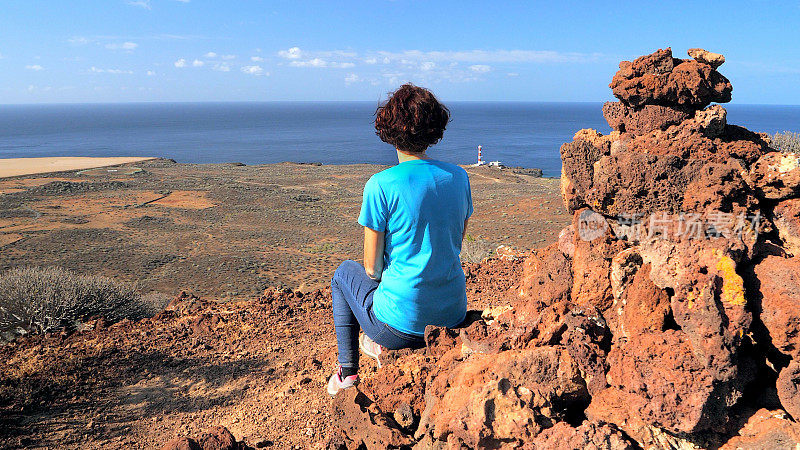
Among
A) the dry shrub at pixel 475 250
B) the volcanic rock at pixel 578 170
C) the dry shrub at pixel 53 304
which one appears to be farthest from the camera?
the dry shrub at pixel 475 250

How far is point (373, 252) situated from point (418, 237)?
258mm

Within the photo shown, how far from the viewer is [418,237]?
268 centimetres

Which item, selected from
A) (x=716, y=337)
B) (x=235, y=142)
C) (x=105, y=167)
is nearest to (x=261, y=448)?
(x=716, y=337)

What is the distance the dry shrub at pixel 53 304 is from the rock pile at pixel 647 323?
5.01m

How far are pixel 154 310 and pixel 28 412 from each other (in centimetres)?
357

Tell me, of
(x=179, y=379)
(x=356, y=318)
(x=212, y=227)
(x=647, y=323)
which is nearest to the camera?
(x=647, y=323)

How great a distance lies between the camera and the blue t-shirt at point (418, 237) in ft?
8.54

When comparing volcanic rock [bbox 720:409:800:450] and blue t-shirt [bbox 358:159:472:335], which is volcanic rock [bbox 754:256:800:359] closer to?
volcanic rock [bbox 720:409:800:450]

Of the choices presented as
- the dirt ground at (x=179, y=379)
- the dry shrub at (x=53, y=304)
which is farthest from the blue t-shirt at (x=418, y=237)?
the dry shrub at (x=53, y=304)

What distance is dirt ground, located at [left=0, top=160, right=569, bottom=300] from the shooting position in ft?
38.7

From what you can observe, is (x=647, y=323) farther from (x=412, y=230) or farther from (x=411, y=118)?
(x=411, y=118)

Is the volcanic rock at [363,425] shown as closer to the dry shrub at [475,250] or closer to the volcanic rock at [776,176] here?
the volcanic rock at [776,176]

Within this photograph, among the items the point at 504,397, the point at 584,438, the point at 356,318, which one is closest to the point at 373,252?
the point at 356,318

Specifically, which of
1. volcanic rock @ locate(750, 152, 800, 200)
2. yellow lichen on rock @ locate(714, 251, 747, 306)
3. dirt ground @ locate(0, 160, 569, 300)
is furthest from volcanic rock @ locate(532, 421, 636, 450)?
dirt ground @ locate(0, 160, 569, 300)
